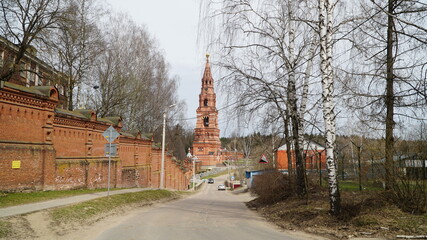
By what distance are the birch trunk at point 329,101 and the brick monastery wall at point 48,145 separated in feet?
35.1

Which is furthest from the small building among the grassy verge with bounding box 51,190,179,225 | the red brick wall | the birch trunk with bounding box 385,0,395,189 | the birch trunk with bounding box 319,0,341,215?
the red brick wall

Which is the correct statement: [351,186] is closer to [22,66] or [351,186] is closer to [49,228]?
[49,228]

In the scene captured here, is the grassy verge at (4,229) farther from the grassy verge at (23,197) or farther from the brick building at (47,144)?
the brick building at (47,144)

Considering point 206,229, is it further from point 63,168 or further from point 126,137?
point 126,137

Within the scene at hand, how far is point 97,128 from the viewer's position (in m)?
19.4

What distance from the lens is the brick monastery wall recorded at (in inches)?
484

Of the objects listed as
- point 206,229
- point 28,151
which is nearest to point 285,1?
point 206,229

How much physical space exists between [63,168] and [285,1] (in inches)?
471

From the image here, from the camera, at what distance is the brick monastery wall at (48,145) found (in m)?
12.3

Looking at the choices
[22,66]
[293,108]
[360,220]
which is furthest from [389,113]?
[22,66]

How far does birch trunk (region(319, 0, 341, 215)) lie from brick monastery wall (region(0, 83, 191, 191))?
10.7m

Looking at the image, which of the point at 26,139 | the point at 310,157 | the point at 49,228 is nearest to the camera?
the point at 49,228

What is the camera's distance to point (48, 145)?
14.4 metres

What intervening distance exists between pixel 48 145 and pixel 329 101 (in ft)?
37.8
